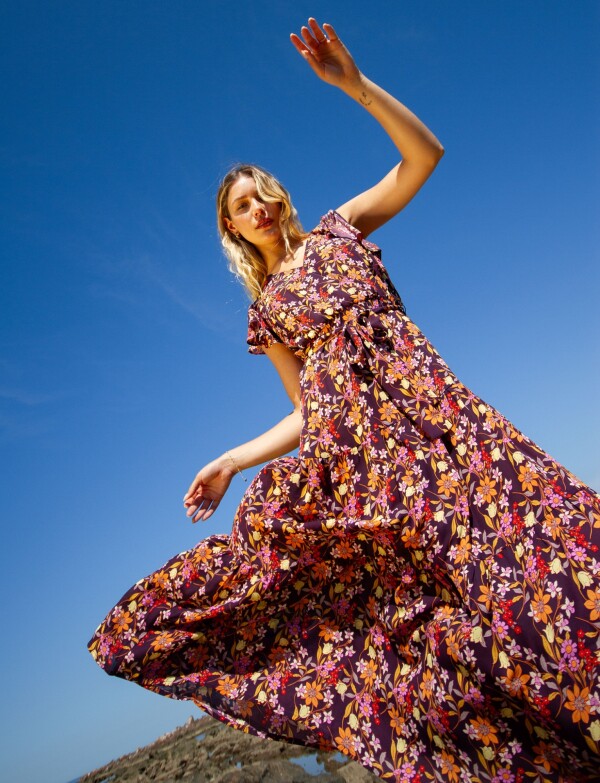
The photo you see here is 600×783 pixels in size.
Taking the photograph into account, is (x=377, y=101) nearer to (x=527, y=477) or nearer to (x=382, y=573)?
(x=527, y=477)

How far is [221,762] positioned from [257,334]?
13.9ft

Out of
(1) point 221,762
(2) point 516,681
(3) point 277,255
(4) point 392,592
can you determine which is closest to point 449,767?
(2) point 516,681

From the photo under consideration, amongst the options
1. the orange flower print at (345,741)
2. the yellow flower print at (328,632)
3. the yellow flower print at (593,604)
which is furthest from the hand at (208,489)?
the yellow flower print at (593,604)

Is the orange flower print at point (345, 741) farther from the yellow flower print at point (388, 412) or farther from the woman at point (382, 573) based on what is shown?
the yellow flower print at point (388, 412)

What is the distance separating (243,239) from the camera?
3889 millimetres

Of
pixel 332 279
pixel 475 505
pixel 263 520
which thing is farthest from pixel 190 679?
pixel 332 279

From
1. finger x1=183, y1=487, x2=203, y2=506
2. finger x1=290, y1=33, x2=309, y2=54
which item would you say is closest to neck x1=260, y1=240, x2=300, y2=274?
finger x1=290, y1=33, x2=309, y2=54

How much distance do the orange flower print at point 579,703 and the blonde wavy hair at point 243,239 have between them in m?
2.56

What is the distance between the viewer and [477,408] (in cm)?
256

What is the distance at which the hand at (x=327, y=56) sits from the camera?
303cm

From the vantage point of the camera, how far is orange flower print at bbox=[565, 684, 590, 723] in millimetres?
1895

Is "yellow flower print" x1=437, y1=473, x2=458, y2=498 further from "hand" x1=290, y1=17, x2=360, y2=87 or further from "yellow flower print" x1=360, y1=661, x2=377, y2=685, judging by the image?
"hand" x1=290, y1=17, x2=360, y2=87

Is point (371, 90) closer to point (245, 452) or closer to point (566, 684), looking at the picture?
point (245, 452)

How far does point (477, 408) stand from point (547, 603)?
803 mm
